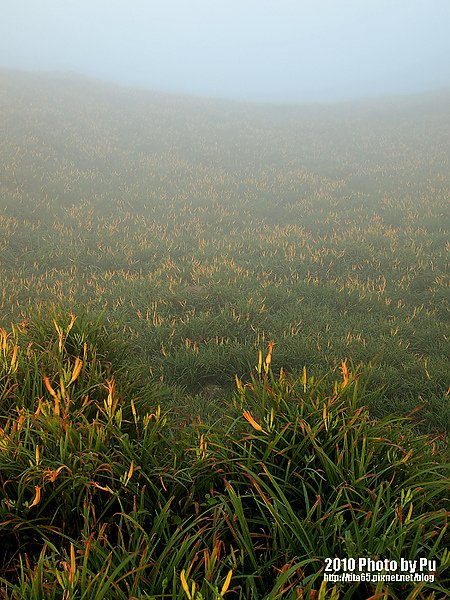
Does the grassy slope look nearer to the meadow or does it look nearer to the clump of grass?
the meadow

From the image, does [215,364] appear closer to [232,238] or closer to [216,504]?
[216,504]

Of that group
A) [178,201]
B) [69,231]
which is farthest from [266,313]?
[178,201]

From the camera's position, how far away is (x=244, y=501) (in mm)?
2227

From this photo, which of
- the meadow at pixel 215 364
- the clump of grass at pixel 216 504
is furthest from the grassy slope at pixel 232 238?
the clump of grass at pixel 216 504

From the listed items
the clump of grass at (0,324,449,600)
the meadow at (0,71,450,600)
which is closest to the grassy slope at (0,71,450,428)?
the meadow at (0,71,450,600)

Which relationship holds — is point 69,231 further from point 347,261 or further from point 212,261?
point 347,261

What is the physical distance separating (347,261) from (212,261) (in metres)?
3.31

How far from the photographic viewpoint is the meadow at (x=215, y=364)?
1862 mm

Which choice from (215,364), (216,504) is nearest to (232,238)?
(215,364)

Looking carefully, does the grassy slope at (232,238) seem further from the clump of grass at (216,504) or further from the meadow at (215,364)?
the clump of grass at (216,504)

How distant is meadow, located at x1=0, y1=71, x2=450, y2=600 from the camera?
1862 millimetres

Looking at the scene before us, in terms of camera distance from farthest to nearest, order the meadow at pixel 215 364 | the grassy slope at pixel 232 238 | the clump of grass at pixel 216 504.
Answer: the grassy slope at pixel 232 238, the meadow at pixel 215 364, the clump of grass at pixel 216 504

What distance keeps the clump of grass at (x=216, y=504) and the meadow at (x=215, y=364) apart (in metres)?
0.02

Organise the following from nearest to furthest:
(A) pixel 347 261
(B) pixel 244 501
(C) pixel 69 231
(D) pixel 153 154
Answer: (B) pixel 244 501
(A) pixel 347 261
(C) pixel 69 231
(D) pixel 153 154
